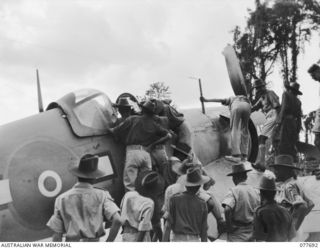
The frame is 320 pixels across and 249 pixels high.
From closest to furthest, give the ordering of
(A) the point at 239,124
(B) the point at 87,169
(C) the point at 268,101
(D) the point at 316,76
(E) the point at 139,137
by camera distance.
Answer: (B) the point at 87,169 → (E) the point at 139,137 → (D) the point at 316,76 → (A) the point at 239,124 → (C) the point at 268,101

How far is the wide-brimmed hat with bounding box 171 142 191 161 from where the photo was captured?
8170 millimetres

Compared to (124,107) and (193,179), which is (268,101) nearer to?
(124,107)

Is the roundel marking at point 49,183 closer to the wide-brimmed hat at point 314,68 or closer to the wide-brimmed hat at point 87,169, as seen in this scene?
the wide-brimmed hat at point 87,169

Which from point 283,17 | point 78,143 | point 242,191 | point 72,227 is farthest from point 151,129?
point 283,17

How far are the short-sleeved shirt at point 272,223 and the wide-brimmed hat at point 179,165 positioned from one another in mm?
1645

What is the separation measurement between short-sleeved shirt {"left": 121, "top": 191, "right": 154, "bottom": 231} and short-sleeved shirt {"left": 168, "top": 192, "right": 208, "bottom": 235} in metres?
0.35

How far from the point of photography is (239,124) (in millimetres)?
9367

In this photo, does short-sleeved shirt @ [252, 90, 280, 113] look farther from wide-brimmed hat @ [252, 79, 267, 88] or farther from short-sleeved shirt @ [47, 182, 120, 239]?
short-sleeved shirt @ [47, 182, 120, 239]

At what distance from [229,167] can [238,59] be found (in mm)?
2191

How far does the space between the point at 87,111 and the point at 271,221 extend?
288 cm

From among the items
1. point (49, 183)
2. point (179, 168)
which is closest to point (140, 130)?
point (179, 168)

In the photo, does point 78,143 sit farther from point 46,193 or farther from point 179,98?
point 179,98

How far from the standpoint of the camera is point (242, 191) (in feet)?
21.6

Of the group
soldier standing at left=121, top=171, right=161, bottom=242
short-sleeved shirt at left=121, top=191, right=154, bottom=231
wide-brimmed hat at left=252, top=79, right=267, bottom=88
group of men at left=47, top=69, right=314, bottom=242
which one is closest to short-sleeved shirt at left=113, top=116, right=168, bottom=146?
group of men at left=47, top=69, right=314, bottom=242
